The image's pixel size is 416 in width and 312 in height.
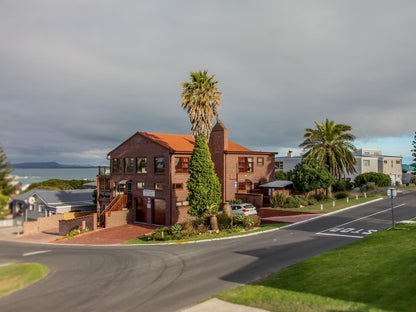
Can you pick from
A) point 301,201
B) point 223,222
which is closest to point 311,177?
point 301,201

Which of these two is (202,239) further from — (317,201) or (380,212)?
(317,201)

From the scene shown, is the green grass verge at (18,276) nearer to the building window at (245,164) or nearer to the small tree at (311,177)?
the building window at (245,164)

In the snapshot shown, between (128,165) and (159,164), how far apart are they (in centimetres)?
713

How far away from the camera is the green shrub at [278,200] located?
37.4m

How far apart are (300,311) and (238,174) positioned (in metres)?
33.2

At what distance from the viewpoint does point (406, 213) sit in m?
28.1

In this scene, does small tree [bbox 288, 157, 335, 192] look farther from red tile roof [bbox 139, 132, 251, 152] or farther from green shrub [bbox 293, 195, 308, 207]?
red tile roof [bbox 139, 132, 251, 152]

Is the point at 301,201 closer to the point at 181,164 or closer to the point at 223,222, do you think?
the point at 223,222

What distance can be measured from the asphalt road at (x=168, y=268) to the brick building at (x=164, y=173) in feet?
47.9

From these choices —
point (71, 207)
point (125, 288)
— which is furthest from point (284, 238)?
point (71, 207)

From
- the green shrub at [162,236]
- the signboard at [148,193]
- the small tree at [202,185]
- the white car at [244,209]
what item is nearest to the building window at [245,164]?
the white car at [244,209]

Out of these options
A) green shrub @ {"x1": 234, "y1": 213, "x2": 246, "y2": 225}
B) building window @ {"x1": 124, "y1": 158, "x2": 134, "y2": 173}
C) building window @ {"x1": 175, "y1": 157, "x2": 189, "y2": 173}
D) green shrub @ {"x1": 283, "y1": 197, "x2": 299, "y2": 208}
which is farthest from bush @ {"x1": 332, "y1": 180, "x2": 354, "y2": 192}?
building window @ {"x1": 124, "y1": 158, "x2": 134, "y2": 173}

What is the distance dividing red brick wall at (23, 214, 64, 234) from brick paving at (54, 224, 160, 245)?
9.60 metres

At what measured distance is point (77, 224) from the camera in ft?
128
